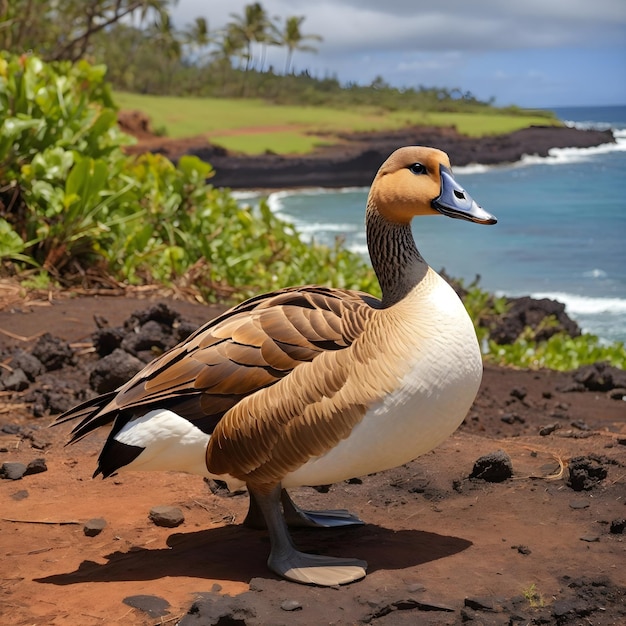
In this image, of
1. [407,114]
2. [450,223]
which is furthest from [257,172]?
[450,223]

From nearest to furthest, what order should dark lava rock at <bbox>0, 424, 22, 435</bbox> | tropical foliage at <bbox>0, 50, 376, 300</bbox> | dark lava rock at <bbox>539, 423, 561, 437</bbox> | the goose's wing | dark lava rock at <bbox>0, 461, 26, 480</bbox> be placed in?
the goose's wing
dark lava rock at <bbox>0, 461, 26, 480</bbox>
dark lava rock at <bbox>0, 424, 22, 435</bbox>
dark lava rock at <bbox>539, 423, 561, 437</bbox>
tropical foliage at <bbox>0, 50, 376, 300</bbox>

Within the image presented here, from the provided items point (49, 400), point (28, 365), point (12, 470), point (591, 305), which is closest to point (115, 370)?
point (49, 400)

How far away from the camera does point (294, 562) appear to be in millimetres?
3188

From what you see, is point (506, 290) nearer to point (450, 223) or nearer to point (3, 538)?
point (450, 223)

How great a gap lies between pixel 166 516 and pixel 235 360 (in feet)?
3.13

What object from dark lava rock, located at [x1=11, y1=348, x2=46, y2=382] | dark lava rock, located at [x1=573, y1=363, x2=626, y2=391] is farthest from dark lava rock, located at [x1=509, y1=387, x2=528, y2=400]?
dark lava rock, located at [x1=11, y1=348, x2=46, y2=382]

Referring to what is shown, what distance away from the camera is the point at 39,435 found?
4809mm

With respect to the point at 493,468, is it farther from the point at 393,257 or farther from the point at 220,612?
the point at 220,612

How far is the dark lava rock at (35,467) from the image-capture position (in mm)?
4316

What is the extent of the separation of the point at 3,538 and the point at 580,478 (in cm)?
252

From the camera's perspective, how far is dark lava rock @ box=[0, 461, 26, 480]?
426 centimetres

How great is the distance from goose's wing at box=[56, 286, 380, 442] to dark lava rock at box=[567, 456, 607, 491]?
1.36 meters

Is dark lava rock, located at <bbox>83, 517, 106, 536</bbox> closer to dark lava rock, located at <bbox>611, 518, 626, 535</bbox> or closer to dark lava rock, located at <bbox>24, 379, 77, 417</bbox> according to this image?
dark lava rock, located at <bbox>24, 379, 77, 417</bbox>

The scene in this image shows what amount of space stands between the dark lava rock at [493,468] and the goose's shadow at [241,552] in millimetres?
626
